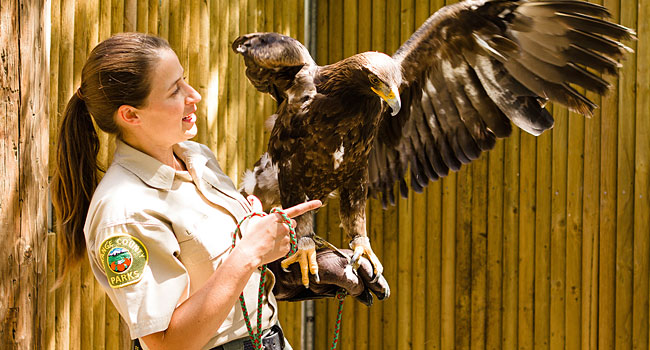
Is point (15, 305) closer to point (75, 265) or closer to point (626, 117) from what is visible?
point (75, 265)

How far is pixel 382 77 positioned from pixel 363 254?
2.14 ft

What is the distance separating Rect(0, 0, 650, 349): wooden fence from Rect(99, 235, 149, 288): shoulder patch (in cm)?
147

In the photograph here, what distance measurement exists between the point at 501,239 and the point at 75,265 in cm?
315

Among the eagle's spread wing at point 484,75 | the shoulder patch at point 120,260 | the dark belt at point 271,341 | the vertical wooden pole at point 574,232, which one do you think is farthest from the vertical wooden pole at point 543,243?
the shoulder patch at point 120,260

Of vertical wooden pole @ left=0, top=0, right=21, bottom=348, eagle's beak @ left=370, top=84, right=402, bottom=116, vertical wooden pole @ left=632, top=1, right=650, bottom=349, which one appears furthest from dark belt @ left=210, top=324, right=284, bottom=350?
vertical wooden pole @ left=632, top=1, right=650, bottom=349

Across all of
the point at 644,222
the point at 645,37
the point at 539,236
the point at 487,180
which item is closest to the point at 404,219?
the point at 487,180

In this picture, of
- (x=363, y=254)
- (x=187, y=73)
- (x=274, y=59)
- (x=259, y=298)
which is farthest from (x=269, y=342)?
(x=187, y=73)

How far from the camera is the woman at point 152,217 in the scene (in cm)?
127

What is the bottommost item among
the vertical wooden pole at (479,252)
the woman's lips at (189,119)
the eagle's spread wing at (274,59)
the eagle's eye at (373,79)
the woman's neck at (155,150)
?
the vertical wooden pole at (479,252)

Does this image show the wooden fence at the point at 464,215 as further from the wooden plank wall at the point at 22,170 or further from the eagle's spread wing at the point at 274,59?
the eagle's spread wing at the point at 274,59

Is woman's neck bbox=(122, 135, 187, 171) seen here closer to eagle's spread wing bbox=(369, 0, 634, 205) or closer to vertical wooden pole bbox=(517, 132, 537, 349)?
eagle's spread wing bbox=(369, 0, 634, 205)

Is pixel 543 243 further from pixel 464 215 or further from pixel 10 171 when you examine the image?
pixel 10 171

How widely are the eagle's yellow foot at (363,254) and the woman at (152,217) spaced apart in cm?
55

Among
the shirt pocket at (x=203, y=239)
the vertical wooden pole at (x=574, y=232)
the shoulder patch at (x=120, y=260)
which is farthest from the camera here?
the vertical wooden pole at (x=574, y=232)
